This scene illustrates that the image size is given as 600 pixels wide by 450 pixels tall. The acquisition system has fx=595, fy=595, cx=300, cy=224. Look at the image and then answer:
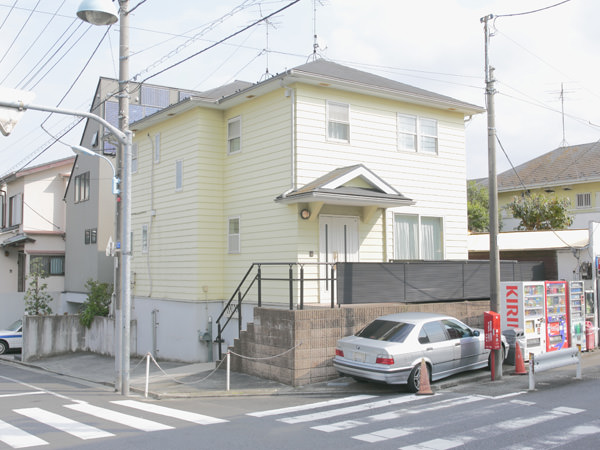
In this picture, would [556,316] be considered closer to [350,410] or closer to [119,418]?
[350,410]

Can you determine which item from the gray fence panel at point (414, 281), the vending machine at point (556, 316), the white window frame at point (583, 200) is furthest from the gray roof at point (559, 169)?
the gray fence panel at point (414, 281)

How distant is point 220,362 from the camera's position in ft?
52.7

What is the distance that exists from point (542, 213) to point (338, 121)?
17.5 m

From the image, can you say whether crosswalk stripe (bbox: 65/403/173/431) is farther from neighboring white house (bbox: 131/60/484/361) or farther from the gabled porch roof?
the gabled porch roof

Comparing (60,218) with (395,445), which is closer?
(395,445)

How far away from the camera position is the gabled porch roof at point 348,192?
1541cm

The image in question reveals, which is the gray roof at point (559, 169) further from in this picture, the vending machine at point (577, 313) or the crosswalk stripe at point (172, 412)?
the crosswalk stripe at point (172, 412)

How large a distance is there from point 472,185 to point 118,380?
32.5 metres

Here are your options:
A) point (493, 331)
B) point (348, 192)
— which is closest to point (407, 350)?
point (493, 331)

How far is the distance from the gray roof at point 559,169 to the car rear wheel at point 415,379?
82.1 feet

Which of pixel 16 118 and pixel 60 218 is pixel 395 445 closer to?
pixel 16 118

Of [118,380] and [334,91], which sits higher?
[334,91]

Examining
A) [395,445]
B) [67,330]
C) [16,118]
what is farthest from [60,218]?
[395,445]

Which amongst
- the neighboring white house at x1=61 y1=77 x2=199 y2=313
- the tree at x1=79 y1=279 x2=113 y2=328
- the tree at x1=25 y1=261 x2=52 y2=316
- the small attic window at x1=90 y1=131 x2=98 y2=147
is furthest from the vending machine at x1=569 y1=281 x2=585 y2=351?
the small attic window at x1=90 y1=131 x2=98 y2=147
